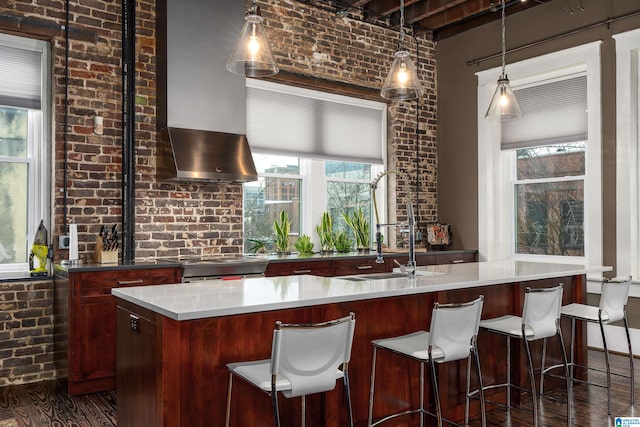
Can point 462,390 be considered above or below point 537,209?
below

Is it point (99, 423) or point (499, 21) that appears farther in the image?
point (499, 21)

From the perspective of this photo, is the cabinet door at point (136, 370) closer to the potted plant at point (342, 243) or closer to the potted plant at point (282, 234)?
the potted plant at point (282, 234)

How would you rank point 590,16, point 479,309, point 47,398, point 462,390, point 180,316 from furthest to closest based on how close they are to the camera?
point 590,16, point 47,398, point 462,390, point 479,309, point 180,316

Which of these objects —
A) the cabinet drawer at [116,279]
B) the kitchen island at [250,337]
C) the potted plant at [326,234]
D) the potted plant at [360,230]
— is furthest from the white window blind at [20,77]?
the potted plant at [360,230]

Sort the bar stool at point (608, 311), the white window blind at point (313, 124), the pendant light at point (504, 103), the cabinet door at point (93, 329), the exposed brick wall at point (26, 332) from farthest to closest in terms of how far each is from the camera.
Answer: the white window blind at point (313, 124)
the exposed brick wall at point (26, 332)
the pendant light at point (504, 103)
the cabinet door at point (93, 329)
the bar stool at point (608, 311)

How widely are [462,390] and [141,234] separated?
3049mm

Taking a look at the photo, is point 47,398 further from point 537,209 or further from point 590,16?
point 590,16

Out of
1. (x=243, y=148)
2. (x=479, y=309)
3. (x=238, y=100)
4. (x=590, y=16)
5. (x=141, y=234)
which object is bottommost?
(x=479, y=309)

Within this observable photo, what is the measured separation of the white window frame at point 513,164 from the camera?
216 inches

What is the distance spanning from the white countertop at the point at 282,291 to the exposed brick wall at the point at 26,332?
1943 mm

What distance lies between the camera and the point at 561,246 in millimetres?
5961

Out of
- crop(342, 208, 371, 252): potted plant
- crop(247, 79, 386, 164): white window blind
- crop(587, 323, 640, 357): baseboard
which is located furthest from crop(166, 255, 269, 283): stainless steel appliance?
crop(587, 323, 640, 357): baseboard

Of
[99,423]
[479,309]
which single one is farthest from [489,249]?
[99,423]

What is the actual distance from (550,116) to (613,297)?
285 cm
